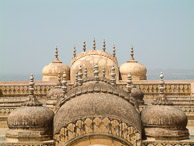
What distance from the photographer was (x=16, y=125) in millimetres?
12195

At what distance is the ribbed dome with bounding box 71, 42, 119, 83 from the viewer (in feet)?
93.9

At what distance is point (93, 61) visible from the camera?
94.5 ft

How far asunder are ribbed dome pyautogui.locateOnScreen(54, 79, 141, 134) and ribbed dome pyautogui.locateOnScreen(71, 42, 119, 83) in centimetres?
1534

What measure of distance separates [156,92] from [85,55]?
4.94m

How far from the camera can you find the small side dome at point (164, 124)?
12.2m

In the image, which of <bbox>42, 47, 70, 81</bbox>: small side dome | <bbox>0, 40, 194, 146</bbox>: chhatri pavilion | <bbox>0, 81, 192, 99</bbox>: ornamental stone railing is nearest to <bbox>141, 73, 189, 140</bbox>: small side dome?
<bbox>0, 40, 194, 146</bbox>: chhatri pavilion

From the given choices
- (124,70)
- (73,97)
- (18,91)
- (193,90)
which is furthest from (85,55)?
(73,97)

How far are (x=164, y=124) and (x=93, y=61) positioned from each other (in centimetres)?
1669

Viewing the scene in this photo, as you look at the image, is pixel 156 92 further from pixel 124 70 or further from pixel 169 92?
pixel 124 70

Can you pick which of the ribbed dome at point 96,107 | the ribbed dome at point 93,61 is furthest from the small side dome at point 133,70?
the ribbed dome at point 96,107

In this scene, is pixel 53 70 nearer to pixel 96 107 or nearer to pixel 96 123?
pixel 96 107

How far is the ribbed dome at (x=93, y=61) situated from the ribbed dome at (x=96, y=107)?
50.3ft

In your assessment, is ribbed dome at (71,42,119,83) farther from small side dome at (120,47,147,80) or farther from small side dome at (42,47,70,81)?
small side dome at (42,47,70,81)

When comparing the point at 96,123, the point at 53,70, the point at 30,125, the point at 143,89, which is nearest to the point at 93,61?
the point at 143,89
